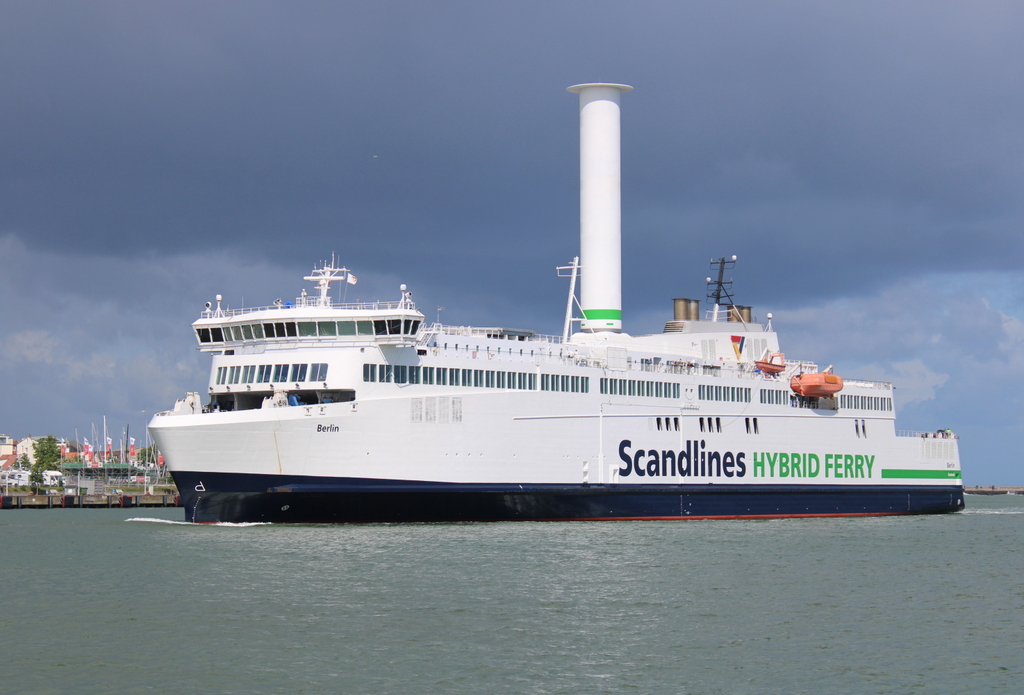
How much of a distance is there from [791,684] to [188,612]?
11.2 metres

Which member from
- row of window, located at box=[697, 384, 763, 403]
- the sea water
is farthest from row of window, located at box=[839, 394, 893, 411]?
the sea water

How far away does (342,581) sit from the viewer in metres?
26.1

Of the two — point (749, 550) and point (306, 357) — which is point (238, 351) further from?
point (749, 550)

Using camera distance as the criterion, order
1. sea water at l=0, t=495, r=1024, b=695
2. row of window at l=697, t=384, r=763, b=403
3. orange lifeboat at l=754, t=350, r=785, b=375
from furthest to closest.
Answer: orange lifeboat at l=754, t=350, r=785, b=375
row of window at l=697, t=384, r=763, b=403
sea water at l=0, t=495, r=1024, b=695

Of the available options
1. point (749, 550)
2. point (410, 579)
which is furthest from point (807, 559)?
point (410, 579)

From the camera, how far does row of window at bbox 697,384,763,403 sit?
47.9 m

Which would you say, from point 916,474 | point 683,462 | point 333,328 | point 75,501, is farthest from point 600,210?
point 75,501

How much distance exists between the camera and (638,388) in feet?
149

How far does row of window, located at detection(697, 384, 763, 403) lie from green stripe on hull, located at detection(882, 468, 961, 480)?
32.4 ft

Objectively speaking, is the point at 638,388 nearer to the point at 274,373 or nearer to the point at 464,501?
the point at 464,501

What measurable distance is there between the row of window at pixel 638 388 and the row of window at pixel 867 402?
418 inches

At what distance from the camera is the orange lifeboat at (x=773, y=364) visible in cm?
5100

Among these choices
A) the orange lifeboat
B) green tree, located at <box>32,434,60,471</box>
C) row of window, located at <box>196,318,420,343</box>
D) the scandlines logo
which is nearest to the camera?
row of window, located at <box>196,318,420,343</box>

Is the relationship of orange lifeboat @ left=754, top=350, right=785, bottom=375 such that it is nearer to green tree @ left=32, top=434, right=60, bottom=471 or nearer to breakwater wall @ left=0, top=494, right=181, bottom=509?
breakwater wall @ left=0, top=494, right=181, bottom=509
